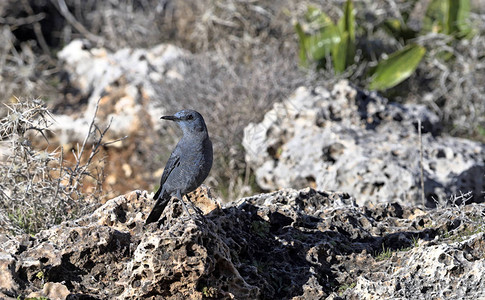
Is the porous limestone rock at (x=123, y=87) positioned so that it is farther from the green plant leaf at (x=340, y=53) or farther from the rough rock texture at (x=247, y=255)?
the rough rock texture at (x=247, y=255)

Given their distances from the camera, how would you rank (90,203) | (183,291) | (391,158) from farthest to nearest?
(391,158) < (90,203) < (183,291)

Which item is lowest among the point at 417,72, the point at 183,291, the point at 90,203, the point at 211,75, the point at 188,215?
the point at 417,72

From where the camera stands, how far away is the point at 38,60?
29.7ft

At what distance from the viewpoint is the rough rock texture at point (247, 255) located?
10.7ft

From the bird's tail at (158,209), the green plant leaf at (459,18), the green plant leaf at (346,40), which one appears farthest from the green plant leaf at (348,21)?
the bird's tail at (158,209)

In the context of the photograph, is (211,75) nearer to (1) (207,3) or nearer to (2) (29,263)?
(1) (207,3)

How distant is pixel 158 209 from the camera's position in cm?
378

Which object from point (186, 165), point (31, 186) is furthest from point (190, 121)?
point (31, 186)

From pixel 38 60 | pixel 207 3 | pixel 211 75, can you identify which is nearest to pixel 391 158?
pixel 211 75

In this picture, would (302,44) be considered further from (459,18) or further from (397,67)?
(459,18)

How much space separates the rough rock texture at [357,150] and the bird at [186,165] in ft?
7.10

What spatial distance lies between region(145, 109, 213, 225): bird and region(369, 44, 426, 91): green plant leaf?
480cm

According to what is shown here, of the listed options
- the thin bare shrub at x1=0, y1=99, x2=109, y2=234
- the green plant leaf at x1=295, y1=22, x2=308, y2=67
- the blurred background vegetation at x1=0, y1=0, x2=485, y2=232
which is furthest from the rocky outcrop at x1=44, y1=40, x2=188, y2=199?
the thin bare shrub at x1=0, y1=99, x2=109, y2=234

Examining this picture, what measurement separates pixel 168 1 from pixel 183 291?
25.5 feet
